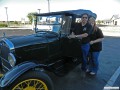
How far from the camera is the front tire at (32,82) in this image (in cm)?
355

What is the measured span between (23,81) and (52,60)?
141 centimetres

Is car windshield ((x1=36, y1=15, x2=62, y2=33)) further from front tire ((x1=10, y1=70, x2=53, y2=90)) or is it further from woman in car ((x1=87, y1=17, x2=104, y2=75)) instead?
front tire ((x1=10, y1=70, x2=53, y2=90))

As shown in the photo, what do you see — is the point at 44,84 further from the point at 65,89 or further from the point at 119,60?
the point at 119,60

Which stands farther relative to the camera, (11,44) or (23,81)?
(11,44)

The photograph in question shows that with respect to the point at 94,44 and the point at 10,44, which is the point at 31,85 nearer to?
the point at 10,44

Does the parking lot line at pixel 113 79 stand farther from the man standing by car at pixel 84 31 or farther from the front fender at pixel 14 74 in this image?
the front fender at pixel 14 74

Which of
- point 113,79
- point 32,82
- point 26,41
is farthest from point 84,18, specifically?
point 32,82

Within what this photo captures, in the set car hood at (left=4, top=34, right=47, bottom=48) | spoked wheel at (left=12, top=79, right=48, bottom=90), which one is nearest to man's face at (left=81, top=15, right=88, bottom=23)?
car hood at (left=4, top=34, right=47, bottom=48)

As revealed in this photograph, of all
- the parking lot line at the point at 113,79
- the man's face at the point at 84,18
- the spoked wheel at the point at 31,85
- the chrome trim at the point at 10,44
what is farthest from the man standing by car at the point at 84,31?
the spoked wheel at the point at 31,85

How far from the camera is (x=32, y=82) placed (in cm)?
372

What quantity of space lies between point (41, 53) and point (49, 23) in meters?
0.99

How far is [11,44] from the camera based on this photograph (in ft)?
13.7

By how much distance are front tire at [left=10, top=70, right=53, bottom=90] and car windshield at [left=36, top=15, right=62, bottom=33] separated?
5.06 ft

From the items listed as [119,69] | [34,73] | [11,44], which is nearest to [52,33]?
[11,44]
